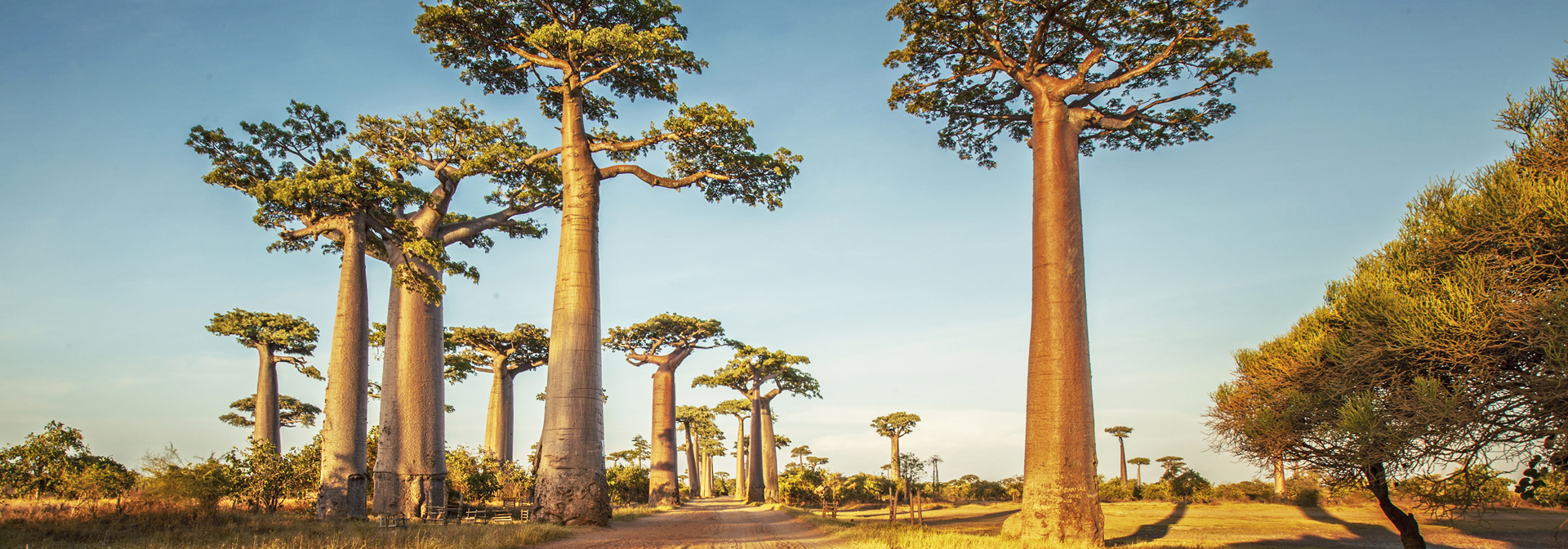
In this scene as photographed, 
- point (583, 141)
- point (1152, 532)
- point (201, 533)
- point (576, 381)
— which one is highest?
point (583, 141)

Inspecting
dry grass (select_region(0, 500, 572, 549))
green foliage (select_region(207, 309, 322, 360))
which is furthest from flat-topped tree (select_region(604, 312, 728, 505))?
dry grass (select_region(0, 500, 572, 549))

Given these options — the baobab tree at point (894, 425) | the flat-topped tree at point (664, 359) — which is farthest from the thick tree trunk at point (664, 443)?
the baobab tree at point (894, 425)

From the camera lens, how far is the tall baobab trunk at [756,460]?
126 feet

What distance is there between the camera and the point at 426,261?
1938 centimetres

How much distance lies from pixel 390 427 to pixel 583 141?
30.4 ft

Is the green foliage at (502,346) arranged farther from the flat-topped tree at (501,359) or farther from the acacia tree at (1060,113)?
the acacia tree at (1060,113)

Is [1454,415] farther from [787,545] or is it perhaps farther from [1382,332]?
[787,545]

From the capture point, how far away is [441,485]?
65.8 ft

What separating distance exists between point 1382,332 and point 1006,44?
30.5 ft

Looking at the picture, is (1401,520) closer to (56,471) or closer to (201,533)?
(201,533)

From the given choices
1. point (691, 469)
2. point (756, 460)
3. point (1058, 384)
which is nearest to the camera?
point (1058, 384)

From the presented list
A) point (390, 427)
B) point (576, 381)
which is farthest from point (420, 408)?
point (576, 381)

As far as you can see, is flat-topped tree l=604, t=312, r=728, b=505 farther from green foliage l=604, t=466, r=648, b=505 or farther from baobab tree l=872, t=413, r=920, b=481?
baobab tree l=872, t=413, r=920, b=481

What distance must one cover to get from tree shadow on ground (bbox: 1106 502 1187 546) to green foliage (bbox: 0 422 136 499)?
24550 mm
